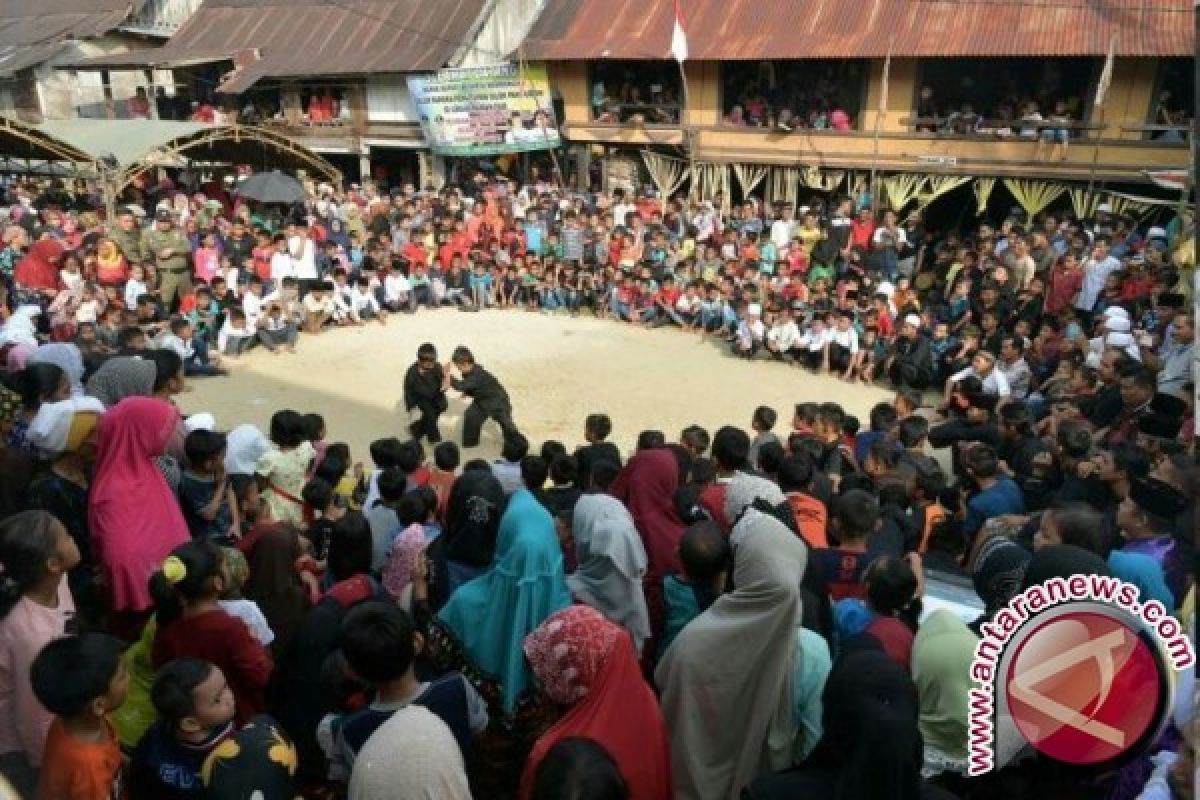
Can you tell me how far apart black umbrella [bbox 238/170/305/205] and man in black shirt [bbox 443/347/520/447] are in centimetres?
762

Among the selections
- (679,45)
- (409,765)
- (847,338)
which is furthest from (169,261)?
(409,765)

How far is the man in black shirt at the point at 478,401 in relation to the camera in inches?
346

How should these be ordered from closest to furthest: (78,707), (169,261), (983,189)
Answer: (78,707), (169,261), (983,189)

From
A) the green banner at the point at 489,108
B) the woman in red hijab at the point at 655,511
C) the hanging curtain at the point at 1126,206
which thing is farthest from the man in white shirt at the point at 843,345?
the green banner at the point at 489,108

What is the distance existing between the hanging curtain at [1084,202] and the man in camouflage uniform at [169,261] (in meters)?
13.4

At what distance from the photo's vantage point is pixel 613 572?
395 centimetres

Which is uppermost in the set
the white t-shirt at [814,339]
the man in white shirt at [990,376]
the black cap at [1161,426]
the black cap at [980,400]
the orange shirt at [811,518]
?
the orange shirt at [811,518]

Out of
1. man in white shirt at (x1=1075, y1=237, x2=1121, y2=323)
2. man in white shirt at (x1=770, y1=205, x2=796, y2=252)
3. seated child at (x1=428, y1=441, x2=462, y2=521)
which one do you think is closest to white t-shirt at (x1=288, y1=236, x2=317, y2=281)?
man in white shirt at (x1=770, y1=205, x2=796, y2=252)

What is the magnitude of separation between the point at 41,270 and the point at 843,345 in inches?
382

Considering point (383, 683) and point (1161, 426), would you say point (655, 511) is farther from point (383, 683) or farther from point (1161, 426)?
point (1161, 426)

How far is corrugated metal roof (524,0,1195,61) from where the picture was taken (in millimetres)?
14305

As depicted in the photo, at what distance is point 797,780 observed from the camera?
2.48 m

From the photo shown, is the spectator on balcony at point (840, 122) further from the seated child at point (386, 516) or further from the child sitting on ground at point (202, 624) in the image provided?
the child sitting on ground at point (202, 624)

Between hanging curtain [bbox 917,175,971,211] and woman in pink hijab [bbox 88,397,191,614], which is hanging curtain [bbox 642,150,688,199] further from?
woman in pink hijab [bbox 88,397,191,614]
